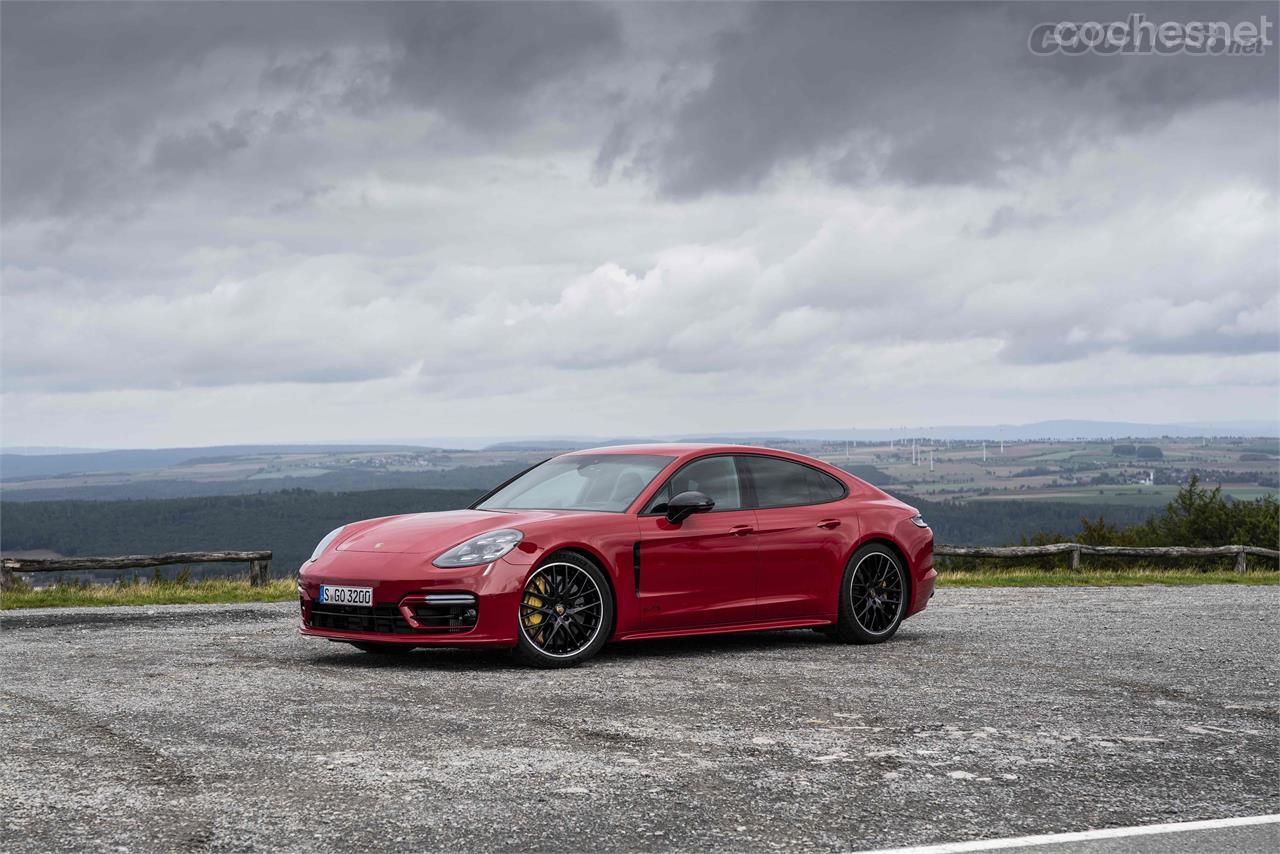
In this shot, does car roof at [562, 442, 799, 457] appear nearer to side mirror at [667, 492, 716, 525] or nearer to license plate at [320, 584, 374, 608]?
side mirror at [667, 492, 716, 525]

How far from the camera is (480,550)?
9312 millimetres

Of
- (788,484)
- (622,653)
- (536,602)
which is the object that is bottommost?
Result: (622,653)

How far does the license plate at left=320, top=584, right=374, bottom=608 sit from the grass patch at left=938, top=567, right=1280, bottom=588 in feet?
39.8

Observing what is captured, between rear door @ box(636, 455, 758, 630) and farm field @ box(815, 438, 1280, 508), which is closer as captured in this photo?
rear door @ box(636, 455, 758, 630)

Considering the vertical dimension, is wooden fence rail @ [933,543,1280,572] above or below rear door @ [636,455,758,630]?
below

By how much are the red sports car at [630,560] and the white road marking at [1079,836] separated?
15.0 feet

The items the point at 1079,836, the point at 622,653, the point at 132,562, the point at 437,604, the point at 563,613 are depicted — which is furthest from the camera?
the point at 132,562

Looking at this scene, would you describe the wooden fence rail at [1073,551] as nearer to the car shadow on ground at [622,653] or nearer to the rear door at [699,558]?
the car shadow on ground at [622,653]

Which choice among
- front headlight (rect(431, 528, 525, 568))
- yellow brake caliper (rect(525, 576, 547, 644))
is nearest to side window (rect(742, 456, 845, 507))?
yellow brake caliper (rect(525, 576, 547, 644))

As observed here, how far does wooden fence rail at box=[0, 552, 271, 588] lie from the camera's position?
17.9 meters

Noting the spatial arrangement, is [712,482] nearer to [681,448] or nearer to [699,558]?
[681,448]

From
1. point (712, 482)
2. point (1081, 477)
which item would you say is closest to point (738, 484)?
point (712, 482)

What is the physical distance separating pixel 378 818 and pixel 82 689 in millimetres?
3775

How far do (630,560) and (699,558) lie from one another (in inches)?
23.2
